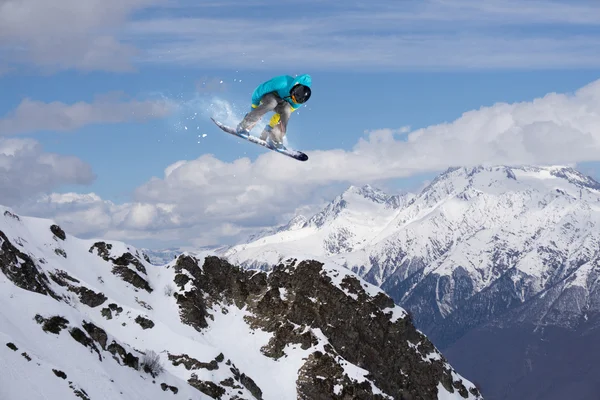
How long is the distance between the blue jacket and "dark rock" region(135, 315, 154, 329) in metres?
100

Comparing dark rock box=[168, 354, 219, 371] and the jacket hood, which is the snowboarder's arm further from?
dark rock box=[168, 354, 219, 371]

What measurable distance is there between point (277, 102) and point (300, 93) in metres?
3.04

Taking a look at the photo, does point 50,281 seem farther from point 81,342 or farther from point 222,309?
point 81,342

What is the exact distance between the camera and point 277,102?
49250 millimetres

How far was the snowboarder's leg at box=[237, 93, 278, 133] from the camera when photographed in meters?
49.2

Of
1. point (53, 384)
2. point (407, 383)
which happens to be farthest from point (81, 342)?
point (407, 383)

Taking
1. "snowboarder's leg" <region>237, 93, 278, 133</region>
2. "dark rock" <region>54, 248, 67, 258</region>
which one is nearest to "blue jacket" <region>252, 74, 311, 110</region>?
"snowboarder's leg" <region>237, 93, 278, 133</region>

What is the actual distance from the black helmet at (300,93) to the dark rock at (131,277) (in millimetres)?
133674

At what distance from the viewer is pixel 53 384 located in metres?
54.3

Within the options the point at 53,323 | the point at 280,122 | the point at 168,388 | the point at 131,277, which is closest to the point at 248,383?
the point at 131,277

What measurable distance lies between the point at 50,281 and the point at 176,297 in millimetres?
40372

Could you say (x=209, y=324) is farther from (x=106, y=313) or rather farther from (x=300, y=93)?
(x=300, y=93)

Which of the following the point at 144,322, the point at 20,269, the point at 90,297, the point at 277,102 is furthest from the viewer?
the point at 144,322

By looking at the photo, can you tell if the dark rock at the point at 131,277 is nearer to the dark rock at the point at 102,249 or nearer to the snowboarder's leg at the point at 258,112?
the dark rock at the point at 102,249
